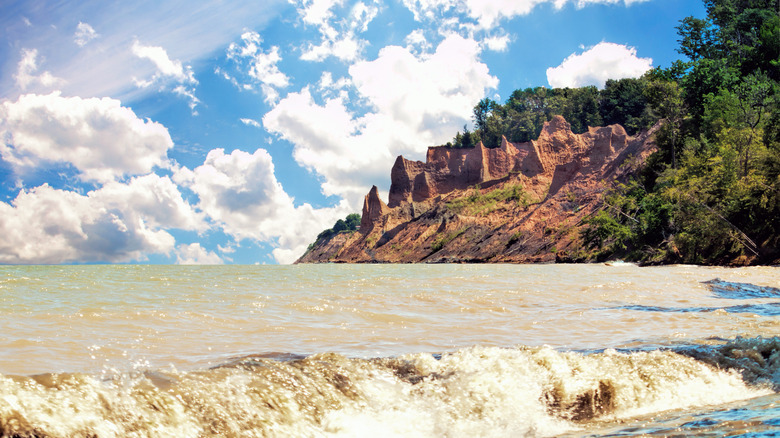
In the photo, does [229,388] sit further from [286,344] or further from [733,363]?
[733,363]

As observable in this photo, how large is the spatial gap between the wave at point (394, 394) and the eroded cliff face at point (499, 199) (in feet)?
163

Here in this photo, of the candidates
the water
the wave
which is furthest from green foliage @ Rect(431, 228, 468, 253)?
the wave

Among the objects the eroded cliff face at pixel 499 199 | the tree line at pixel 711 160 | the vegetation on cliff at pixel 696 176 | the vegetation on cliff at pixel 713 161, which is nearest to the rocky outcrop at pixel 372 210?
the eroded cliff face at pixel 499 199

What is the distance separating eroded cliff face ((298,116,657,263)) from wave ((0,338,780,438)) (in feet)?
163

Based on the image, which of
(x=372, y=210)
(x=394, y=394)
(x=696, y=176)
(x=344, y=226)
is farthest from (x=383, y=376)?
(x=344, y=226)

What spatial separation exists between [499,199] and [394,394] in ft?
252

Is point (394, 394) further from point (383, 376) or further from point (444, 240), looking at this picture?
point (444, 240)

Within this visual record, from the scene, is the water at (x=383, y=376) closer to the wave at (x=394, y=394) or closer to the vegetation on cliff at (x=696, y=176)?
the wave at (x=394, y=394)

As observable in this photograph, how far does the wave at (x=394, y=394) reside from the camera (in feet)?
12.6

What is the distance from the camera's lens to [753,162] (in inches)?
1235

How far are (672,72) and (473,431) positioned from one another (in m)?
61.1

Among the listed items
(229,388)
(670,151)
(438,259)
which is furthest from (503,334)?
(438,259)

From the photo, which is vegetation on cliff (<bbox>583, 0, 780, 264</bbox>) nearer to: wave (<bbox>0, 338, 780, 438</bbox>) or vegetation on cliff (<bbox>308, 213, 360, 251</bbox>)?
wave (<bbox>0, 338, 780, 438</bbox>)

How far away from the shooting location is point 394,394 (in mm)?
4805
